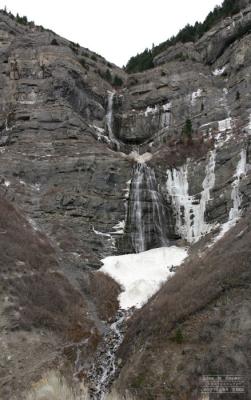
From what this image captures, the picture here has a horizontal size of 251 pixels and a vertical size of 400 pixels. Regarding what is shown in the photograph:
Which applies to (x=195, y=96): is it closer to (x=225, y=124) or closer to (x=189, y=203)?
(x=225, y=124)

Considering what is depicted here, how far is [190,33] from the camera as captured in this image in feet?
235

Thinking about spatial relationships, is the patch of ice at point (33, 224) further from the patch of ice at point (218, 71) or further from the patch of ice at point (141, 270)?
the patch of ice at point (218, 71)

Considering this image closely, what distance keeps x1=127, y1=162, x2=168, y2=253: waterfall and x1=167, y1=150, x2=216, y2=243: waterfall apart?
5.60 feet

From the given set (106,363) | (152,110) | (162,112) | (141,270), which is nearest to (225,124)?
(162,112)

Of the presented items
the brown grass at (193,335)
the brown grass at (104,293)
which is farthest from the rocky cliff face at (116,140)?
the brown grass at (193,335)

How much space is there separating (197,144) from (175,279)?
23.7 m

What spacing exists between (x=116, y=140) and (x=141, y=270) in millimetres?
26238

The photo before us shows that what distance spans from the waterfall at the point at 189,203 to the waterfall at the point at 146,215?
171 centimetres

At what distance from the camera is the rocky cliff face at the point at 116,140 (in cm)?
3506

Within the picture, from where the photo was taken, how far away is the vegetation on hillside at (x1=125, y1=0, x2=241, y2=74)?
6664 cm

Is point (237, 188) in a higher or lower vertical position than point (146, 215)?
higher

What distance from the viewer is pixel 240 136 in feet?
132

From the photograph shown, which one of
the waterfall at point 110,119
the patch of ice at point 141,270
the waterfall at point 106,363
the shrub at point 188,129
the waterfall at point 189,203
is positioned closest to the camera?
the waterfall at point 106,363

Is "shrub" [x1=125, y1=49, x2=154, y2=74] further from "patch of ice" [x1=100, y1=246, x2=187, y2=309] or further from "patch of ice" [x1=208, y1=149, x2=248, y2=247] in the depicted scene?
"patch of ice" [x1=100, y1=246, x2=187, y2=309]
